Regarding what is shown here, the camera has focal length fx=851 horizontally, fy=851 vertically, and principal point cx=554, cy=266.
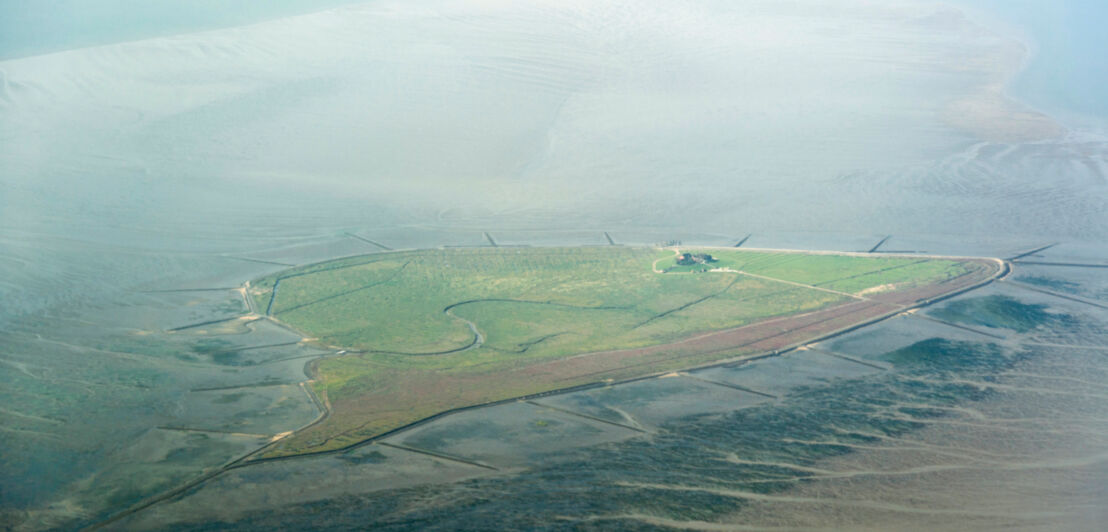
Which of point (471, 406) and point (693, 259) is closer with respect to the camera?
point (471, 406)

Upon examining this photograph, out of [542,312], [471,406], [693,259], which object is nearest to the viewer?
[471,406]

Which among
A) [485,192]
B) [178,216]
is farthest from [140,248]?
[485,192]

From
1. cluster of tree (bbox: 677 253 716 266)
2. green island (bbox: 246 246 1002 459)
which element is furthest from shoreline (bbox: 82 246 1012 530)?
cluster of tree (bbox: 677 253 716 266)

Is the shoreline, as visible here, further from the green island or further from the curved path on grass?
the curved path on grass

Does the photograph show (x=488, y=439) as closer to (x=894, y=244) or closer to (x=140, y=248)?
(x=140, y=248)

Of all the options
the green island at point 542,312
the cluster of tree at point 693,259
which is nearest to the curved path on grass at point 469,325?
the green island at point 542,312

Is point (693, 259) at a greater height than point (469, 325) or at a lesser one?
greater

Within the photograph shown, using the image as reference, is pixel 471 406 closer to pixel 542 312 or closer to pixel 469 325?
pixel 469 325

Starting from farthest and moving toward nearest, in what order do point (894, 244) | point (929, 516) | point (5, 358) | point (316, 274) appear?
point (894, 244), point (316, 274), point (5, 358), point (929, 516)

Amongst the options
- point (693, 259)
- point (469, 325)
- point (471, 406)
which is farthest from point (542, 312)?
point (471, 406)
